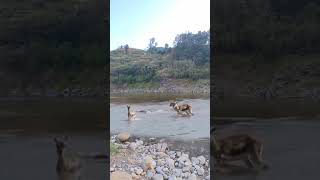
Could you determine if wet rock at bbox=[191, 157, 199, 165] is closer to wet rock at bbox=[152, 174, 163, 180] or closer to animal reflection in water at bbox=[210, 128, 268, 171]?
wet rock at bbox=[152, 174, 163, 180]

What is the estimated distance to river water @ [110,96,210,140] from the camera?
3.53m

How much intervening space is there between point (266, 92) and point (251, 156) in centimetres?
44

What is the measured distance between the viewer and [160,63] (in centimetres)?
379

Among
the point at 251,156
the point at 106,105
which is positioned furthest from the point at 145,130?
the point at 251,156

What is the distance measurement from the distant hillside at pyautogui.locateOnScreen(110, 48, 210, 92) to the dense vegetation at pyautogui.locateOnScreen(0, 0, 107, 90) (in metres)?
0.90

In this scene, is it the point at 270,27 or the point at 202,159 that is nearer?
the point at 270,27

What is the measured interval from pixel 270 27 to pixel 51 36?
1469 millimetres

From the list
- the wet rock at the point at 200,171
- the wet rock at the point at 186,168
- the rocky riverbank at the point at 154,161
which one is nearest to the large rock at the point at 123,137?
the rocky riverbank at the point at 154,161

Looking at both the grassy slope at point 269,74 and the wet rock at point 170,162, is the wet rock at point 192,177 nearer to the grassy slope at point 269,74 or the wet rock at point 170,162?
the wet rock at point 170,162

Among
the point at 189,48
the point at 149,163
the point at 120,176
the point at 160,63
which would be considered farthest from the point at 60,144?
the point at 189,48

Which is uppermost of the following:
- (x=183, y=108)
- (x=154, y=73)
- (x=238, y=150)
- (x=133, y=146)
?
(x=154, y=73)

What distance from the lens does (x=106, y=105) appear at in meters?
2.75

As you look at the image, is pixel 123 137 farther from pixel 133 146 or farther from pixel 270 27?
pixel 270 27

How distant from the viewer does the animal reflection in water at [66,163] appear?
8.87 ft
